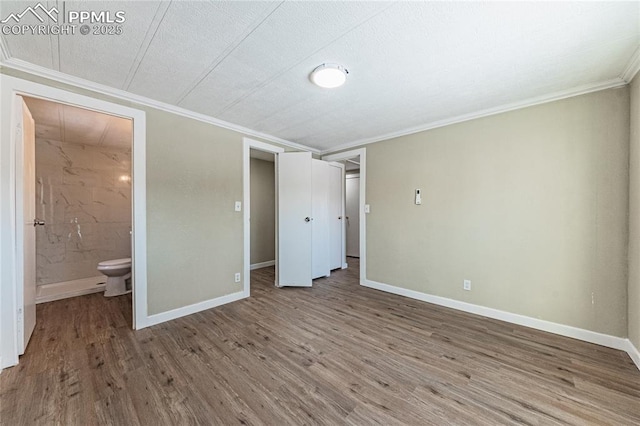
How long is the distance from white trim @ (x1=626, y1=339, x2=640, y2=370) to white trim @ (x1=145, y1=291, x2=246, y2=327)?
3714 millimetres

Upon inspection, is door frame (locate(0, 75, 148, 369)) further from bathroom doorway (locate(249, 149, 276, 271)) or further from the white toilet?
bathroom doorway (locate(249, 149, 276, 271))

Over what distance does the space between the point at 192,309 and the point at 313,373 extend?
5.79 ft

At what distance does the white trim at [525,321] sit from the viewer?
2.06 metres

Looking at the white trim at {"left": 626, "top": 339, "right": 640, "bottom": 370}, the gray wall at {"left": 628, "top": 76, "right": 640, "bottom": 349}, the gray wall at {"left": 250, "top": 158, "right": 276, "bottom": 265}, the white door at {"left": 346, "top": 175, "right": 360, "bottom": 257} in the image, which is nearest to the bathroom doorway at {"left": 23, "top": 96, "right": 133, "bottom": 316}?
the gray wall at {"left": 250, "top": 158, "right": 276, "bottom": 265}

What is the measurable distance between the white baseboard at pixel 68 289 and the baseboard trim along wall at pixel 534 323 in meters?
4.37

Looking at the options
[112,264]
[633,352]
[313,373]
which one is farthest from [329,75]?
[112,264]

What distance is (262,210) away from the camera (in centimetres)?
534

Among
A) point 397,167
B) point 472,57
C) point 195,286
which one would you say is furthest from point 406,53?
point 195,286

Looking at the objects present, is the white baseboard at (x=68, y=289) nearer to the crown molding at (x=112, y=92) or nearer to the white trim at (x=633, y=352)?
the crown molding at (x=112, y=92)

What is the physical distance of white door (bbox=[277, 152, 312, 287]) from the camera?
12.4 ft

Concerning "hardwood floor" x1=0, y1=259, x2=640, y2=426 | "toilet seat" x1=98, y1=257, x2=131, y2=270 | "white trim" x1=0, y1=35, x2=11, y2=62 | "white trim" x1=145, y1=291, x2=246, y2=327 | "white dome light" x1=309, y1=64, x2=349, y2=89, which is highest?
"white trim" x1=0, y1=35, x2=11, y2=62

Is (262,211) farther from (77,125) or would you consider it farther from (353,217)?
(77,125)

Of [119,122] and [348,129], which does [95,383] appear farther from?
[348,129]

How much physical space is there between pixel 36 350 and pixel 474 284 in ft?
13.8
